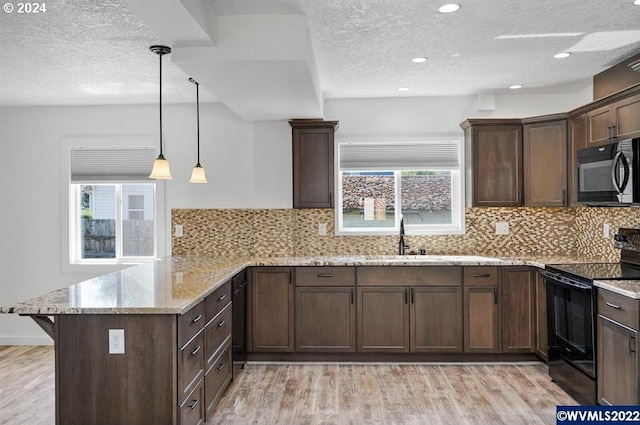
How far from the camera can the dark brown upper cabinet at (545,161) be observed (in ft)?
14.0

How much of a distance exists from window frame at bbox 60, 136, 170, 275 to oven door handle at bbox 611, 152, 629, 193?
401 centimetres

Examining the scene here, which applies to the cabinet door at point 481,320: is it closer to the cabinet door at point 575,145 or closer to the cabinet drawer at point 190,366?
the cabinet door at point 575,145

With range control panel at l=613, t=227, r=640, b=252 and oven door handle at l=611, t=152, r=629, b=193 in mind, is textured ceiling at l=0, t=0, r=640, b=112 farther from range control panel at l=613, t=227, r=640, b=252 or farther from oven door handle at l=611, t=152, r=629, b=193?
range control panel at l=613, t=227, r=640, b=252

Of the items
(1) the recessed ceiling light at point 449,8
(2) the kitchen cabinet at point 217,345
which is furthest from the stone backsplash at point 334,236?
(1) the recessed ceiling light at point 449,8

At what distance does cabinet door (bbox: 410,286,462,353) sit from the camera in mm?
4223

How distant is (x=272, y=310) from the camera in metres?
4.32

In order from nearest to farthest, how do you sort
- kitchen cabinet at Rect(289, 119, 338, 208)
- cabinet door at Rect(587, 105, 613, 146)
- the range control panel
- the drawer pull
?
the drawer pull → the range control panel → cabinet door at Rect(587, 105, 613, 146) → kitchen cabinet at Rect(289, 119, 338, 208)

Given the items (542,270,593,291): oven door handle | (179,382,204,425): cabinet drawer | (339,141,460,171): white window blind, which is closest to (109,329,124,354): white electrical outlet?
(179,382,204,425): cabinet drawer

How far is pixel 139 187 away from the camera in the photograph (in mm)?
5156

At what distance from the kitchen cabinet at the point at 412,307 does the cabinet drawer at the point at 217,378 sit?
1.31m

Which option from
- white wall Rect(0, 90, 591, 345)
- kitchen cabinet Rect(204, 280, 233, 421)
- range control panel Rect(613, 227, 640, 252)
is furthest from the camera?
white wall Rect(0, 90, 591, 345)

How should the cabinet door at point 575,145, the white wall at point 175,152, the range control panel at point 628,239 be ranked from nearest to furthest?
the range control panel at point 628,239 < the cabinet door at point 575,145 < the white wall at point 175,152

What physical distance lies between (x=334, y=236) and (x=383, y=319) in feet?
3.43

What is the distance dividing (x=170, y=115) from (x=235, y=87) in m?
Result: 1.84
